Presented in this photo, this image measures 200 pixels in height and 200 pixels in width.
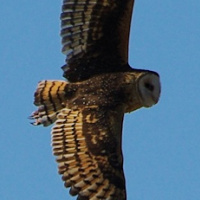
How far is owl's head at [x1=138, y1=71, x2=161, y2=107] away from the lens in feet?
93.2

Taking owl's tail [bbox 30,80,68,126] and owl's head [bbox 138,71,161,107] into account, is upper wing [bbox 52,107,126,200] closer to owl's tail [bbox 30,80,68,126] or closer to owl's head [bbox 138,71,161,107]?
owl's tail [bbox 30,80,68,126]

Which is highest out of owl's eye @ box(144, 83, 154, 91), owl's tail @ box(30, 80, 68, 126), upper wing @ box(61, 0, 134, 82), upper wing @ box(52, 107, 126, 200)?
upper wing @ box(61, 0, 134, 82)

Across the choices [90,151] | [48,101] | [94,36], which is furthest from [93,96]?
[94,36]

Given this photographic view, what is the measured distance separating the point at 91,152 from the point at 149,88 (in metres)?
1.45

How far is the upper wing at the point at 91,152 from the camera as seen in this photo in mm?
27406

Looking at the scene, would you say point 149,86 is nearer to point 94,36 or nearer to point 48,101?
point 94,36

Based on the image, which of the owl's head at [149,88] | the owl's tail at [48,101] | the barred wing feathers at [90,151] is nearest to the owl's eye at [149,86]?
the owl's head at [149,88]

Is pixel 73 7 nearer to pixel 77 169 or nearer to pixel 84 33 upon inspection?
pixel 84 33

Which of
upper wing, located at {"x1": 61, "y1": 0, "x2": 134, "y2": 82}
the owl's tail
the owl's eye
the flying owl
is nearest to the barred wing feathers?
the flying owl

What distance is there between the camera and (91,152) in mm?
27641

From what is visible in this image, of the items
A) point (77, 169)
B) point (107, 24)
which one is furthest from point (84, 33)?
point (77, 169)

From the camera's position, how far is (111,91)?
28.2 meters

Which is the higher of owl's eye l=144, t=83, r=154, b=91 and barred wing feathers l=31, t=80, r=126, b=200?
owl's eye l=144, t=83, r=154, b=91

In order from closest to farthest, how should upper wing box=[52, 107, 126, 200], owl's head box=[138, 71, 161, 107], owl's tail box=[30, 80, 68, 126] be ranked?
upper wing box=[52, 107, 126, 200] → owl's tail box=[30, 80, 68, 126] → owl's head box=[138, 71, 161, 107]
